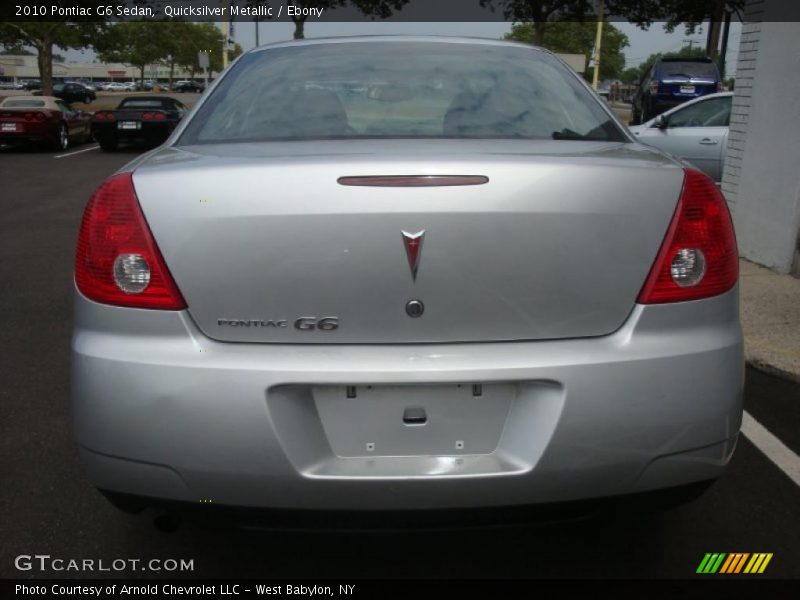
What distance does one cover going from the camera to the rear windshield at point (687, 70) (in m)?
19.4

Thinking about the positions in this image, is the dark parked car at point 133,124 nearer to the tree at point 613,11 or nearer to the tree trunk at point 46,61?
the tree trunk at point 46,61

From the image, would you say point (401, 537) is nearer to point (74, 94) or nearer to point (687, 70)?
point (687, 70)

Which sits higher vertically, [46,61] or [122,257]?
[122,257]

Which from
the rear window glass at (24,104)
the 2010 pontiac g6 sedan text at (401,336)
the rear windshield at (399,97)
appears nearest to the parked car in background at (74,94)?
the rear window glass at (24,104)

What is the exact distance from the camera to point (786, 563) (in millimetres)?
2494

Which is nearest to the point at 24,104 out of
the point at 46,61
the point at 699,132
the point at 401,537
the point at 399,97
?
the point at 46,61

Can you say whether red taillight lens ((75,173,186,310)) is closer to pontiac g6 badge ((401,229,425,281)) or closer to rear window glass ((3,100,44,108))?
pontiac g6 badge ((401,229,425,281))

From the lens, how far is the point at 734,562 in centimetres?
250

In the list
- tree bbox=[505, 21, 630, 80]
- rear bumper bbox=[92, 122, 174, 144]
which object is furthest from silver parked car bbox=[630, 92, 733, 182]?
tree bbox=[505, 21, 630, 80]

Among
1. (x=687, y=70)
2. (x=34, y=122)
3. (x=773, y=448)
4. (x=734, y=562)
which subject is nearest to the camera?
(x=734, y=562)

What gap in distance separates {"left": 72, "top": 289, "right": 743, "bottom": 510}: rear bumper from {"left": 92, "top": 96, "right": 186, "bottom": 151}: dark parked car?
17.3m

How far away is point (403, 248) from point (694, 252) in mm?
766

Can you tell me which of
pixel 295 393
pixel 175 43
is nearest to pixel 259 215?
pixel 295 393

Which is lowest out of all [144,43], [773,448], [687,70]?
[773,448]
